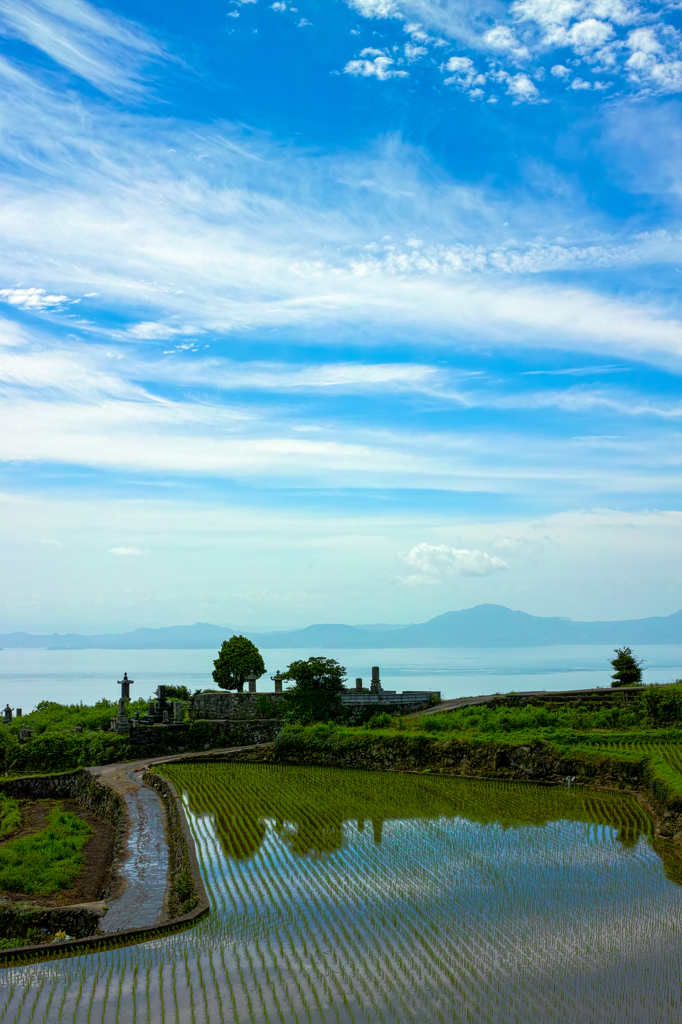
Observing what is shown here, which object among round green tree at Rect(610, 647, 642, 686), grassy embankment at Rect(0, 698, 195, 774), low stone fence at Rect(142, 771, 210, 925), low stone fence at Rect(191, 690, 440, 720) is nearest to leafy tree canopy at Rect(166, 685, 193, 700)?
grassy embankment at Rect(0, 698, 195, 774)

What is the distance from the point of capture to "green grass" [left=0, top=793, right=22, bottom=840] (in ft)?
84.3

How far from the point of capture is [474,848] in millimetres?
18281

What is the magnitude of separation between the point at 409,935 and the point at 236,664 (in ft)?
113

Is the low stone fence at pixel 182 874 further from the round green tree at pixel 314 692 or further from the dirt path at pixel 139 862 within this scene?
the round green tree at pixel 314 692

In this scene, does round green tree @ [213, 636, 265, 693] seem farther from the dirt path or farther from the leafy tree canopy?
the dirt path

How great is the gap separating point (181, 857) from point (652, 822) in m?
12.0

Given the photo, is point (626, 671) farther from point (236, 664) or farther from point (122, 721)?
point (122, 721)

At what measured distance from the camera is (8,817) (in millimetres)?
27312

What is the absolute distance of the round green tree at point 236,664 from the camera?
152 feet

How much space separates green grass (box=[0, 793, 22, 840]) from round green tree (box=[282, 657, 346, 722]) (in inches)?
550

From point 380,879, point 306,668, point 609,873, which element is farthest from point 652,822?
point 306,668

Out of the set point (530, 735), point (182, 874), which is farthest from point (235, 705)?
point (182, 874)

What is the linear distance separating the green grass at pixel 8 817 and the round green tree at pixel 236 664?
16.6 m

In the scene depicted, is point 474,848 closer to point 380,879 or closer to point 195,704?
point 380,879
